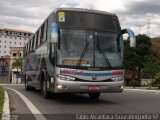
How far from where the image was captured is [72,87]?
14219 millimetres

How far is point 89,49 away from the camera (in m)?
14.6

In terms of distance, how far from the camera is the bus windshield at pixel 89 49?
47.3 ft

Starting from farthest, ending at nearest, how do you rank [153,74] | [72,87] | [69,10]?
[153,74], [69,10], [72,87]

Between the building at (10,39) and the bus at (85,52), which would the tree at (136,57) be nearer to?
the bus at (85,52)

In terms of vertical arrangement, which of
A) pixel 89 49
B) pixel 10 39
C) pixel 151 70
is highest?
pixel 10 39

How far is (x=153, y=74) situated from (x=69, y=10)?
42.5 meters

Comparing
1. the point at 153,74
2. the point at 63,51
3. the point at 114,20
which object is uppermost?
the point at 114,20

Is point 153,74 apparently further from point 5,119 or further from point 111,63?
point 5,119

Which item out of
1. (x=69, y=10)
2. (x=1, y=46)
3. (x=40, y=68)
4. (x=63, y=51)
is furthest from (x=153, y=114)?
(x=1, y=46)

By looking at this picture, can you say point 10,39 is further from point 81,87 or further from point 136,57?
point 81,87

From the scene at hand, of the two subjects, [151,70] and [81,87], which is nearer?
[81,87]

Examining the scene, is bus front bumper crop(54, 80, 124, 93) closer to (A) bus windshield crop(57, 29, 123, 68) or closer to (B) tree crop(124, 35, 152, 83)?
(A) bus windshield crop(57, 29, 123, 68)

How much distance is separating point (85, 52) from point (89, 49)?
206 millimetres

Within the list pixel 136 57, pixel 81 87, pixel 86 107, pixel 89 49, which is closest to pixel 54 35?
pixel 89 49
